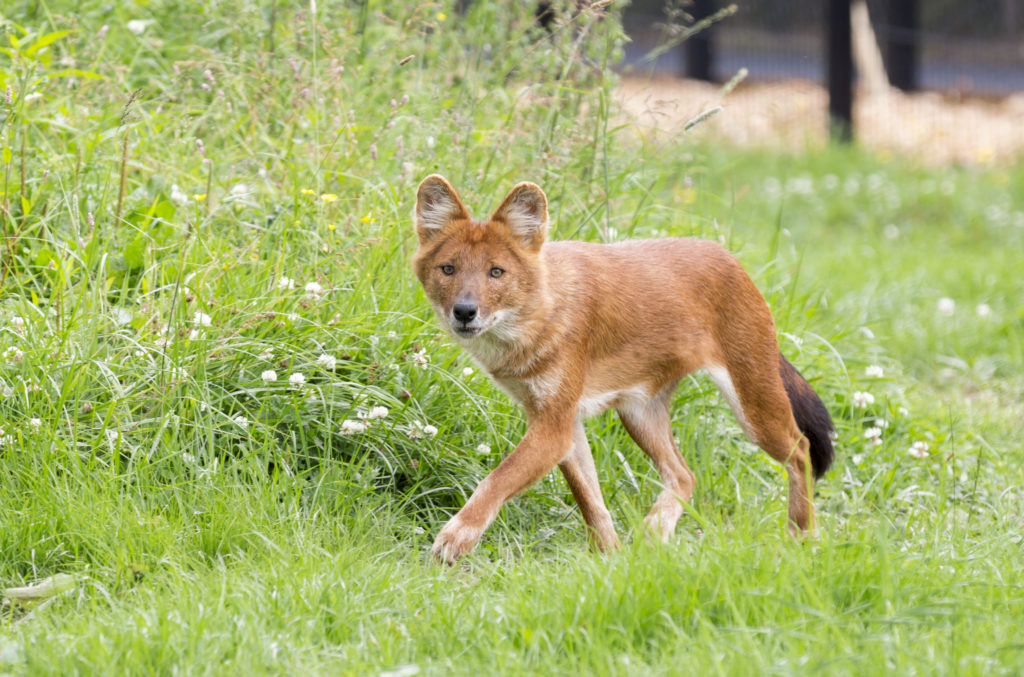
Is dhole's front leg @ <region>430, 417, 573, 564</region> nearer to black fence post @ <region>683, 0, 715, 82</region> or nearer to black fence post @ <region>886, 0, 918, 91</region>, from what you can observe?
black fence post @ <region>683, 0, 715, 82</region>

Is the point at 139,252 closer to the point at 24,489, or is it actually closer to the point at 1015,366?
the point at 24,489

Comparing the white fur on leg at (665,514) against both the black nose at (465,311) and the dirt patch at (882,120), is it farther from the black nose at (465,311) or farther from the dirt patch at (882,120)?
the dirt patch at (882,120)

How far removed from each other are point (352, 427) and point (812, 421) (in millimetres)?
1675

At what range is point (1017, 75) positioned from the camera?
15.8 metres

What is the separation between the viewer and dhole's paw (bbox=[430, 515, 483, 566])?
3.65 meters

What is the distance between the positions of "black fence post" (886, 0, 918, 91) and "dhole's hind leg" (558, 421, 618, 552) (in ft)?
36.9

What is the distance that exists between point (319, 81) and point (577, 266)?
5.67 feet

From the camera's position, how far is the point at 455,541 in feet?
12.0

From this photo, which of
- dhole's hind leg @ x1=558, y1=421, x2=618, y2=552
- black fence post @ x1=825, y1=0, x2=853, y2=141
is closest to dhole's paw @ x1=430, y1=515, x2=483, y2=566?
dhole's hind leg @ x1=558, y1=421, x2=618, y2=552

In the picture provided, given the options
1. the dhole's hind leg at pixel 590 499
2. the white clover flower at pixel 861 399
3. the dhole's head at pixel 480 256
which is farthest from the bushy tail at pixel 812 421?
the dhole's head at pixel 480 256

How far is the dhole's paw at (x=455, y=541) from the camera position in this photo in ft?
12.0

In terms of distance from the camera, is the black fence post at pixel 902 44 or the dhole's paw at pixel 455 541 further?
the black fence post at pixel 902 44

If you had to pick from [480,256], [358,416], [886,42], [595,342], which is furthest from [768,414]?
[886,42]

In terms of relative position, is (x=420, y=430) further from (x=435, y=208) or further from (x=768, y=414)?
(x=768, y=414)
